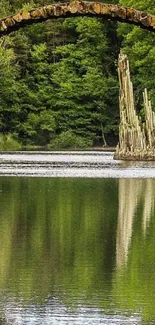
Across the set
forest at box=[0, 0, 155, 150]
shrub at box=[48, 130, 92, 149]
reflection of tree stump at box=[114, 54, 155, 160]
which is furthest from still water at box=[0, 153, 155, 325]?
forest at box=[0, 0, 155, 150]

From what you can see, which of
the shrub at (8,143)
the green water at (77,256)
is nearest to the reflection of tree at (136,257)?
the green water at (77,256)

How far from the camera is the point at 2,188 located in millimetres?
31438

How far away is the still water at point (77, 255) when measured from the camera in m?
10.9

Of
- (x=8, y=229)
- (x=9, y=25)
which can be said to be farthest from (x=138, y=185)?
(x=9, y=25)

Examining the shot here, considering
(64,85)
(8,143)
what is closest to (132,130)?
(8,143)

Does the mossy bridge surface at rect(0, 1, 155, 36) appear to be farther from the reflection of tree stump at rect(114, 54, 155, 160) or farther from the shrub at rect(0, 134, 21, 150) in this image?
the shrub at rect(0, 134, 21, 150)

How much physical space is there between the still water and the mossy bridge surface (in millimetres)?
2717

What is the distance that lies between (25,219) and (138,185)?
12.5 m

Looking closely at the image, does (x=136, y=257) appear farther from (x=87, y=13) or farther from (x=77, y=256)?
(x=87, y=13)

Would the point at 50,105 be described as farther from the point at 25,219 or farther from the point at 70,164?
the point at 25,219

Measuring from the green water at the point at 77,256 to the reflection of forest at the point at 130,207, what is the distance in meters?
0.02

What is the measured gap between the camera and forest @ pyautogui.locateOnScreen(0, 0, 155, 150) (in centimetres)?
8494

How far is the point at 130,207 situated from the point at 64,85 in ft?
208

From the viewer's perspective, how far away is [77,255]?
15.3 metres
